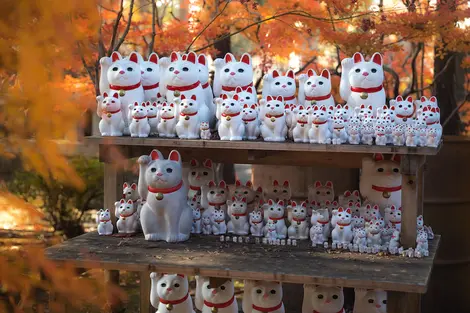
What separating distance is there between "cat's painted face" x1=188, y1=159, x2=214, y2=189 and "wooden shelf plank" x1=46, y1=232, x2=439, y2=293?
683mm

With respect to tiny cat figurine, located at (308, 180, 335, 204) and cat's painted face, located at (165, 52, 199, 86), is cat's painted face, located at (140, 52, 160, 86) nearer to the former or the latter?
cat's painted face, located at (165, 52, 199, 86)

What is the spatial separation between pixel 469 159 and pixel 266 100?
286cm

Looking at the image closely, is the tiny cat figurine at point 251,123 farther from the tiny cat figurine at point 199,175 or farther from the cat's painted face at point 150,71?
the cat's painted face at point 150,71

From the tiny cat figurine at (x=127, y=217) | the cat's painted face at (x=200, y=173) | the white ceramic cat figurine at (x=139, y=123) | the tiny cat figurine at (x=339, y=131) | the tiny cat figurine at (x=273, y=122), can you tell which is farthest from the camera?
the cat's painted face at (x=200, y=173)

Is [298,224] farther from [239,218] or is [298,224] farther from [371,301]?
[371,301]

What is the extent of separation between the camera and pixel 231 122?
5125 millimetres

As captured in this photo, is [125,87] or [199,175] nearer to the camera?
[125,87]

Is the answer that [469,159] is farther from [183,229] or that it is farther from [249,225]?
[183,229]

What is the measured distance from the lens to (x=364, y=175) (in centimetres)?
563

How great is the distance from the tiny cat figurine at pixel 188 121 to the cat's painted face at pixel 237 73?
494 millimetres

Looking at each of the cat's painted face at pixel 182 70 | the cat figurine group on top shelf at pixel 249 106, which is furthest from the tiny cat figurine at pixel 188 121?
the cat's painted face at pixel 182 70

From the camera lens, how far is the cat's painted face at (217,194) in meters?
5.75

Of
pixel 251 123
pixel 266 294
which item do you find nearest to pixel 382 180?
pixel 251 123

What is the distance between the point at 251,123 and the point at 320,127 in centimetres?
61
